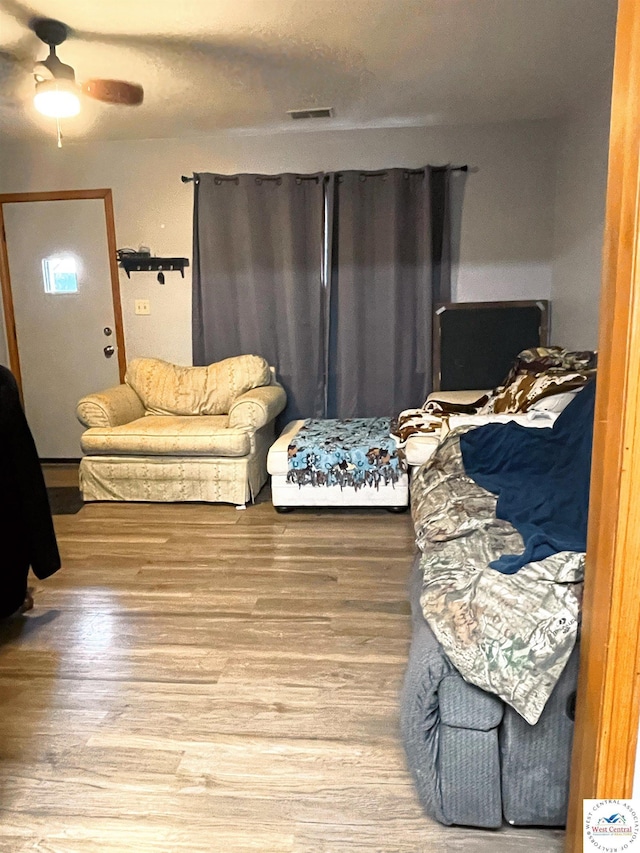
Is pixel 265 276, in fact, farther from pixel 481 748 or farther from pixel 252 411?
pixel 481 748

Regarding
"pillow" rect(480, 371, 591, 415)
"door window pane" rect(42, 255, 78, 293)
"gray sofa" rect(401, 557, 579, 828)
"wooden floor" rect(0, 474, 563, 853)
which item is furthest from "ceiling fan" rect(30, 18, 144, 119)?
"gray sofa" rect(401, 557, 579, 828)

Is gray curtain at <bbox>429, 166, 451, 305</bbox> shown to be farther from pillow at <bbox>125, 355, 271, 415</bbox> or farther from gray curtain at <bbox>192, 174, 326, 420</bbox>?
pillow at <bbox>125, 355, 271, 415</bbox>

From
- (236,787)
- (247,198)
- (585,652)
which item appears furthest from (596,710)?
(247,198)

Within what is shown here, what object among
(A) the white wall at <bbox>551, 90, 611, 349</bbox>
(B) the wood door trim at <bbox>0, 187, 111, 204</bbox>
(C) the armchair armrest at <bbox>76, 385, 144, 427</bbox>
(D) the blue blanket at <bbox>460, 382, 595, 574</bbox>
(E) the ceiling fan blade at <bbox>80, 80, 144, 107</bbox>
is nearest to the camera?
(D) the blue blanket at <bbox>460, 382, 595, 574</bbox>

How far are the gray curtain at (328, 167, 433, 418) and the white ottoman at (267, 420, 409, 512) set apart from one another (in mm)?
1128

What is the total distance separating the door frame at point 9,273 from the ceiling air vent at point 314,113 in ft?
5.29

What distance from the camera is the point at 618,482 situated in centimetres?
97

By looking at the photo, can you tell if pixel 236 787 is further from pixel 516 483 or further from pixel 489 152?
pixel 489 152

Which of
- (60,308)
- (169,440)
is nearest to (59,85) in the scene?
(169,440)

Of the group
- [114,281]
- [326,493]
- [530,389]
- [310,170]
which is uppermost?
[310,170]

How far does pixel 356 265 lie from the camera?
4.45m

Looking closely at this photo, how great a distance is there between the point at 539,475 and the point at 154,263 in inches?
134

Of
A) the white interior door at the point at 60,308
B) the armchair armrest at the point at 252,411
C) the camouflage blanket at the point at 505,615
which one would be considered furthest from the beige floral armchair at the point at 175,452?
the camouflage blanket at the point at 505,615

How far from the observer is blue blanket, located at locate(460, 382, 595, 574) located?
1.71m
